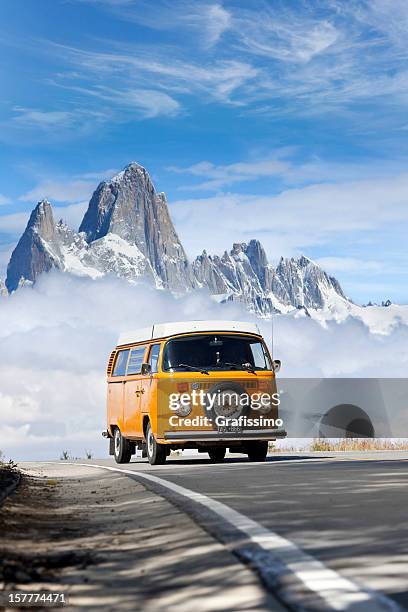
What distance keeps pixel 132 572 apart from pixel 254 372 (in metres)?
16.2

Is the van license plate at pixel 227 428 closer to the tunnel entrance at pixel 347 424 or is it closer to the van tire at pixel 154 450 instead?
the van tire at pixel 154 450

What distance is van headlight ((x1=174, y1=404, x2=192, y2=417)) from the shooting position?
22734 mm

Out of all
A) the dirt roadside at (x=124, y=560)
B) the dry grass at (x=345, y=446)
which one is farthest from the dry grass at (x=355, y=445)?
the dirt roadside at (x=124, y=560)

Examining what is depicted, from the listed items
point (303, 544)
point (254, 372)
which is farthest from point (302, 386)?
point (303, 544)

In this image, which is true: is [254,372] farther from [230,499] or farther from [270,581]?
[270,581]

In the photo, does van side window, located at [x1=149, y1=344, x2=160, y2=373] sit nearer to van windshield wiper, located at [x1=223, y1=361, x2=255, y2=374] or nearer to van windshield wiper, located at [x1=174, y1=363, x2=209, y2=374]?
van windshield wiper, located at [x1=174, y1=363, x2=209, y2=374]

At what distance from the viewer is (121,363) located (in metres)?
26.6

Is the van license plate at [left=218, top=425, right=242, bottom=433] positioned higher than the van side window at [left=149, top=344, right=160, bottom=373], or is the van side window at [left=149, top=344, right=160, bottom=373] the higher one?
the van side window at [left=149, top=344, right=160, bottom=373]

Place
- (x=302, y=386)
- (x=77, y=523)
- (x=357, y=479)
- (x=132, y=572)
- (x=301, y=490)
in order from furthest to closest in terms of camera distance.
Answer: (x=302, y=386) → (x=357, y=479) → (x=301, y=490) → (x=77, y=523) → (x=132, y=572)

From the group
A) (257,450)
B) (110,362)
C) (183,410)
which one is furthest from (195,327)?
(110,362)

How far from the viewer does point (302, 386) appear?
38.4 meters

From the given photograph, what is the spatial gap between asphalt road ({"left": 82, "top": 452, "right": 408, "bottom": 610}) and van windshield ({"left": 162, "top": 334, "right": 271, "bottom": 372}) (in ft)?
17.4

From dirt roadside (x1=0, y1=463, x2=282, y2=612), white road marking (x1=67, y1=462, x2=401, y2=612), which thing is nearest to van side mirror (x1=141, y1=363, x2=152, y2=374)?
dirt roadside (x1=0, y1=463, x2=282, y2=612)

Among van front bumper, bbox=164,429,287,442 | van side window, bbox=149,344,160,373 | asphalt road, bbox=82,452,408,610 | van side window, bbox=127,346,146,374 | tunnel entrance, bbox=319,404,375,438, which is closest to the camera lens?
asphalt road, bbox=82,452,408,610
